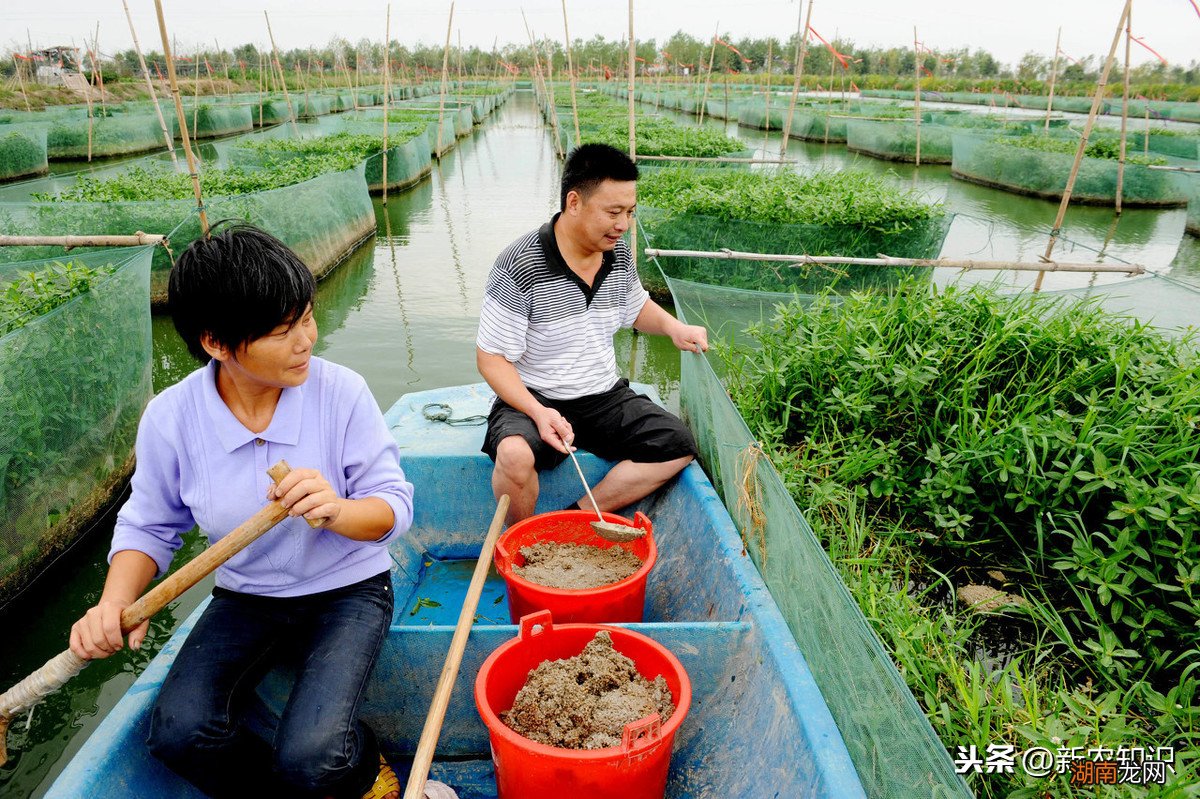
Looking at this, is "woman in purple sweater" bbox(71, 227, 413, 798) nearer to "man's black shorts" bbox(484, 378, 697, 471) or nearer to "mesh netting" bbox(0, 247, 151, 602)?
"man's black shorts" bbox(484, 378, 697, 471)

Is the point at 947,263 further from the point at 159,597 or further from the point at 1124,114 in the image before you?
the point at 1124,114

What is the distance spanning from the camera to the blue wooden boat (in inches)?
57.7

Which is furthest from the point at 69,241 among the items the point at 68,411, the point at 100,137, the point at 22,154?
the point at 100,137

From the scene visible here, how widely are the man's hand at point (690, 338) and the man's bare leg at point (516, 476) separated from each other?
2.54 feet

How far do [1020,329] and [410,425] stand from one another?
2.61 metres

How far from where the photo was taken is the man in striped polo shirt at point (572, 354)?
8.07 feet

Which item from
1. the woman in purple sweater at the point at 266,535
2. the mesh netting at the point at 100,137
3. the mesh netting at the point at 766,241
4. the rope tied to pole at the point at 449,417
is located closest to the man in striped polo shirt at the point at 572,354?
the rope tied to pole at the point at 449,417

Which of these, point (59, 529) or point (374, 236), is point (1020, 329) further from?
point (374, 236)

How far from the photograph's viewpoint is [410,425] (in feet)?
10.1

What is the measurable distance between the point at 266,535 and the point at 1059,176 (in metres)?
13.8

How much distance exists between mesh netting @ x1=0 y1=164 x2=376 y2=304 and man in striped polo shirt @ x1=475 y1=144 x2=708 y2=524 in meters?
3.41

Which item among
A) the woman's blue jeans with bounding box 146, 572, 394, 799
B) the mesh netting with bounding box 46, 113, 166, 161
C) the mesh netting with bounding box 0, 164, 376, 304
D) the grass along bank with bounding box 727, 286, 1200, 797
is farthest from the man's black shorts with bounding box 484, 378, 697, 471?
the mesh netting with bounding box 46, 113, 166, 161

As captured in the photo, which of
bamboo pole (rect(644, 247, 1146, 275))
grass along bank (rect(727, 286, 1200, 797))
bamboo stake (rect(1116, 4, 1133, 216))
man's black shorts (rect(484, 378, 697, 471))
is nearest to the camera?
grass along bank (rect(727, 286, 1200, 797))

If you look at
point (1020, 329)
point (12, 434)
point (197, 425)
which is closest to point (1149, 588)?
point (1020, 329)
